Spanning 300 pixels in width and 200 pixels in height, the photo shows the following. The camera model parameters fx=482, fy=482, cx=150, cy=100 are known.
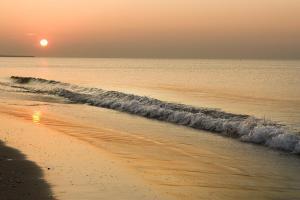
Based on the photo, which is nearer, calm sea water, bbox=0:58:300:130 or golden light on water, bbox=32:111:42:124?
golden light on water, bbox=32:111:42:124

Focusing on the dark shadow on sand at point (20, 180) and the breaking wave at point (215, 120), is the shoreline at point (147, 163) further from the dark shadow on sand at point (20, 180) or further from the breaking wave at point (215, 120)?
the breaking wave at point (215, 120)

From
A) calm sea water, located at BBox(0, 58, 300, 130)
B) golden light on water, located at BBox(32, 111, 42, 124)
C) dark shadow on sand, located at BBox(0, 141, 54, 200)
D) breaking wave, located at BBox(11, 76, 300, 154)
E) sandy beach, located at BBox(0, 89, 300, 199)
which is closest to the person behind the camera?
dark shadow on sand, located at BBox(0, 141, 54, 200)

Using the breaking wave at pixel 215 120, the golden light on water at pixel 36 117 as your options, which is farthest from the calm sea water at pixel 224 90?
the golden light on water at pixel 36 117

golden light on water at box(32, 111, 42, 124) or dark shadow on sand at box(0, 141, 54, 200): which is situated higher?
dark shadow on sand at box(0, 141, 54, 200)

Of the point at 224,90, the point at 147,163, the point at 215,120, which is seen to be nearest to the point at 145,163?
the point at 147,163

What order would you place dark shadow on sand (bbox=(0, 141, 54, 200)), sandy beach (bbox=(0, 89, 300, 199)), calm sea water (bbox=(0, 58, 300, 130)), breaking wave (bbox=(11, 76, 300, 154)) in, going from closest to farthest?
dark shadow on sand (bbox=(0, 141, 54, 200))
sandy beach (bbox=(0, 89, 300, 199))
breaking wave (bbox=(11, 76, 300, 154))
calm sea water (bbox=(0, 58, 300, 130))

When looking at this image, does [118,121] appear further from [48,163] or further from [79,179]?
[79,179]

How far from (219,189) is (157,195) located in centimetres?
151

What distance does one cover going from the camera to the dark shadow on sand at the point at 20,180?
8.79 m

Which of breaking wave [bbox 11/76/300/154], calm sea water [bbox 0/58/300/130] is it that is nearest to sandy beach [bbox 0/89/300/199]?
breaking wave [bbox 11/76/300/154]

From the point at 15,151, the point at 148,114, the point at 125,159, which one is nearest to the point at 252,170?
the point at 125,159

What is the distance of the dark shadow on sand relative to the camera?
28.8ft

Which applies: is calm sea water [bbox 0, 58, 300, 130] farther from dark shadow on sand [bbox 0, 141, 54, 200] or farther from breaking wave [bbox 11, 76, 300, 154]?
dark shadow on sand [bbox 0, 141, 54, 200]

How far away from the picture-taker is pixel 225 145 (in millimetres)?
16891
